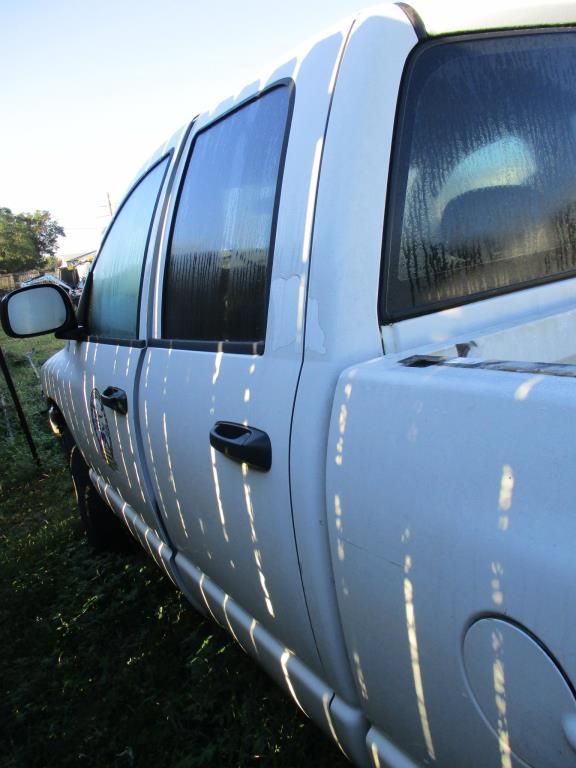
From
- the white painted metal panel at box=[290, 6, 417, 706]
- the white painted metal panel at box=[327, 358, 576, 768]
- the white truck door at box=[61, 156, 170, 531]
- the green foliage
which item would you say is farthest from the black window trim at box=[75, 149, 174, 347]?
the green foliage

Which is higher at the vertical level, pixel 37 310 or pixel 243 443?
pixel 37 310

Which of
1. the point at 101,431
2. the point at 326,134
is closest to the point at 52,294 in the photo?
the point at 101,431

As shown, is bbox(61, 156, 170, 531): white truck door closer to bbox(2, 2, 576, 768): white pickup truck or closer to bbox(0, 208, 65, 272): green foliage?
bbox(2, 2, 576, 768): white pickup truck

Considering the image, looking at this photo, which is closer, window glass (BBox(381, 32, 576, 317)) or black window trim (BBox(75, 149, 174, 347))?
window glass (BBox(381, 32, 576, 317))

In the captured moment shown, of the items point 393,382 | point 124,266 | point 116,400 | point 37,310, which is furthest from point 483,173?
point 37,310

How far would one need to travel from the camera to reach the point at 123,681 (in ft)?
8.49

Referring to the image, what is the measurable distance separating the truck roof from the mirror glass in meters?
2.20

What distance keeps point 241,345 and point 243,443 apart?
11.7 inches

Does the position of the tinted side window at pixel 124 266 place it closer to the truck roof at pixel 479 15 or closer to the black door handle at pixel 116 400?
the black door handle at pixel 116 400

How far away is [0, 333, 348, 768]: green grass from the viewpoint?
216cm

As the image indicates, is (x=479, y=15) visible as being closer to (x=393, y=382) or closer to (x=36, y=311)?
(x=393, y=382)

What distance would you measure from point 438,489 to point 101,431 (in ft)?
6.78

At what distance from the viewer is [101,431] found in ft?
8.83

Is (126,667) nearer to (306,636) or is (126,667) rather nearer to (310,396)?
(306,636)
